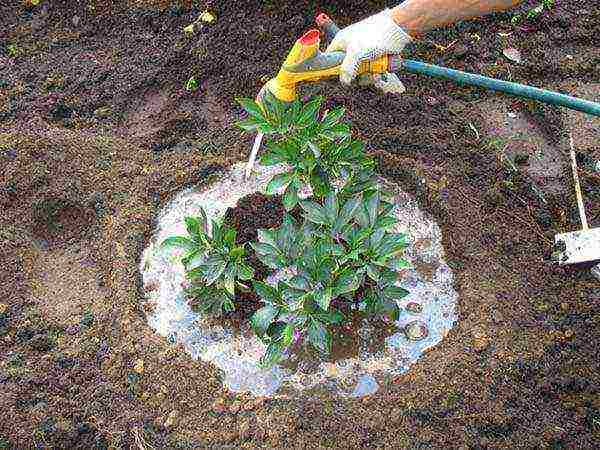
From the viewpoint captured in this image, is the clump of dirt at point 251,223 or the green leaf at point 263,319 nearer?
the green leaf at point 263,319

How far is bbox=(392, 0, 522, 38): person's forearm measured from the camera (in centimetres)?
282

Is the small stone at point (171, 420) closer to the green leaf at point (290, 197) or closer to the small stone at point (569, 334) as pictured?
the green leaf at point (290, 197)

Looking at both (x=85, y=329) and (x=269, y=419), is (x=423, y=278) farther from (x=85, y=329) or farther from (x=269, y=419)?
(x=85, y=329)

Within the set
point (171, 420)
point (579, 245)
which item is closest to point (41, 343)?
point (171, 420)

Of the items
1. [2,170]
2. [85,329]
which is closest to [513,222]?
[85,329]

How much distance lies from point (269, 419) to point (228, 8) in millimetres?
2681

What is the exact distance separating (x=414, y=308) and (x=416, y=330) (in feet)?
0.37

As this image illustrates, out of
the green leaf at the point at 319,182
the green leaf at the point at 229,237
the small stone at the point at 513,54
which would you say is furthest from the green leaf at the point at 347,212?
the small stone at the point at 513,54

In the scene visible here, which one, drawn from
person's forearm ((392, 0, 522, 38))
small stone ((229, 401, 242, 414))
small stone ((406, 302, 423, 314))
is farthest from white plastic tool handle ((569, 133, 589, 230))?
small stone ((229, 401, 242, 414))

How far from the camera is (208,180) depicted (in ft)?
11.6

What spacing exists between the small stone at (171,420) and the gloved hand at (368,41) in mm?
1500

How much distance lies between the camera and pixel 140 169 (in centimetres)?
356

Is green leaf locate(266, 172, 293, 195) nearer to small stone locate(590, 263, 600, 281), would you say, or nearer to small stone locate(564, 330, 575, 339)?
small stone locate(564, 330, 575, 339)

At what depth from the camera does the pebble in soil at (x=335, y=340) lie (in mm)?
2865
